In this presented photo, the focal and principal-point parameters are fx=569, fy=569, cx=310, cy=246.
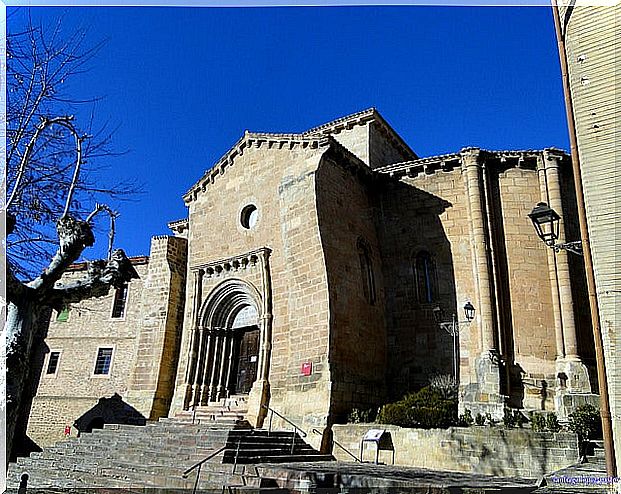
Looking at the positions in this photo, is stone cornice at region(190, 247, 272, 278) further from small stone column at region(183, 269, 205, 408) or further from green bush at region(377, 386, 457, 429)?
green bush at region(377, 386, 457, 429)

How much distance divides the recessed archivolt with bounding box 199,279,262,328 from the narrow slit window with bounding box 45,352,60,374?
10566mm

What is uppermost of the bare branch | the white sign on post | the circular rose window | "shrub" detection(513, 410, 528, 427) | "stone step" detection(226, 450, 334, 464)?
the circular rose window

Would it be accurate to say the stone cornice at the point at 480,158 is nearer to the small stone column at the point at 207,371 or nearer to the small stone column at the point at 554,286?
the small stone column at the point at 554,286

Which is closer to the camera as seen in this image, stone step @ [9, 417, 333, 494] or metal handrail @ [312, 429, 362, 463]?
stone step @ [9, 417, 333, 494]

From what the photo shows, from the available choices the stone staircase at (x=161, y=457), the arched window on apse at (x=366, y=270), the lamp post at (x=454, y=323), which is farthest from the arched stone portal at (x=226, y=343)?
the lamp post at (x=454, y=323)

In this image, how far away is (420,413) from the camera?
13.7 metres

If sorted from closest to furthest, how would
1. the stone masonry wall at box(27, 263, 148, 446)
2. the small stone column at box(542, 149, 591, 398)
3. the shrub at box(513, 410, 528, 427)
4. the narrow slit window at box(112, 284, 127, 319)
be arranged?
the shrub at box(513, 410, 528, 427) → the small stone column at box(542, 149, 591, 398) → the stone masonry wall at box(27, 263, 148, 446) → the narrow slit window at box(112, 284, 127, 319)

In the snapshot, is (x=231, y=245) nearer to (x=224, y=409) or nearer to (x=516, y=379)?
(x=224, y=409)

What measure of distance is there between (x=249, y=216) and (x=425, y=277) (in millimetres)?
6486

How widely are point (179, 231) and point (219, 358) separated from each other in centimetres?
683

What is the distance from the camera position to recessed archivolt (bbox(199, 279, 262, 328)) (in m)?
19.6

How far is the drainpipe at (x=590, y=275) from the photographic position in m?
7.00

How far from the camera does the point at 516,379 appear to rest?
52.2 feet

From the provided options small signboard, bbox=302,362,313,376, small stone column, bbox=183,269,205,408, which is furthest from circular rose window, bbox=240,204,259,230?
small signboard, bbox=302,362,313,376
